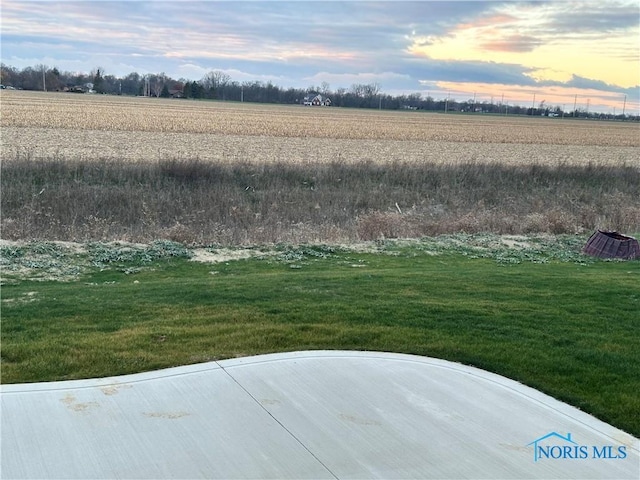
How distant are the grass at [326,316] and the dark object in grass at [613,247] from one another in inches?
Result: 44.4

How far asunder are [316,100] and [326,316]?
111279 millimetres

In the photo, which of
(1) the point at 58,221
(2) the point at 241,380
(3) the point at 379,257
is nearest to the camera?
(2) the point at 241,380

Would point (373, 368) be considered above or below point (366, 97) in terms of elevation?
below

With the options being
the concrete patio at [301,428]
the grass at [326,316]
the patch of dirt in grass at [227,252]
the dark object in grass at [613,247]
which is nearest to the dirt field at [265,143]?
the patch of dirt in grass at [227,252]

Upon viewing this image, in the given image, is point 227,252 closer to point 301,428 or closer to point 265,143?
point 301,428

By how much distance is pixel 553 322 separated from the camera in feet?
20.0

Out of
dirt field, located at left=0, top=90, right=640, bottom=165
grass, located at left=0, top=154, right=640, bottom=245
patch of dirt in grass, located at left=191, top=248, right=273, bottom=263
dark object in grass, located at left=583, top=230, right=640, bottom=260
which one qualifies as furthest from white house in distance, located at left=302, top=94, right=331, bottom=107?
patch of dirt in grass, located at left=191, top=248, right=273, bottom=263

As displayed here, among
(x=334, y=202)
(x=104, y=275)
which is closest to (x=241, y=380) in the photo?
(x=104, y=275)

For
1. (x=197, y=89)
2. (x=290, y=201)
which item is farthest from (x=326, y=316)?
(x=197, y=89)

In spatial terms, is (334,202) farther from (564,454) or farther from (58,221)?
(564,454)

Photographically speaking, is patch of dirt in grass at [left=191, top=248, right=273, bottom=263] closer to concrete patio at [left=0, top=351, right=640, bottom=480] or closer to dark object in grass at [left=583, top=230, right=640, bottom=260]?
concrete patio at [left=0, top=351, right=640, bottom=480]

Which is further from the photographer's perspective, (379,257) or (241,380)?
(379,257)

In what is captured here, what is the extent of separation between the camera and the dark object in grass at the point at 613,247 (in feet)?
35.2

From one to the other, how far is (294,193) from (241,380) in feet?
46.7
